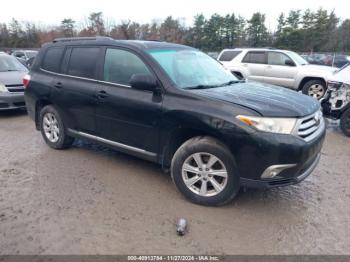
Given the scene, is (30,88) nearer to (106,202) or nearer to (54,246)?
(106,202)

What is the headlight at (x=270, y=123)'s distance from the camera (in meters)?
3.01

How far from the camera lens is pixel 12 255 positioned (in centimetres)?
263

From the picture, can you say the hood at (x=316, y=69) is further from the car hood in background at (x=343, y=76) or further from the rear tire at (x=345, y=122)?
the rear tire at (x=345, y=122)

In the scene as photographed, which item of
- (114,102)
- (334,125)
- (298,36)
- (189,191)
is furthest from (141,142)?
(298,36)

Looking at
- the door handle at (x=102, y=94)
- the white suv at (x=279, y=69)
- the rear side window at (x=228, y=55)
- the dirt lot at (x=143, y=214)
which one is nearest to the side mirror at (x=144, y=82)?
the door handle at (x=102, y=94)

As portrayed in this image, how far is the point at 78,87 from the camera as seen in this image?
4438mm

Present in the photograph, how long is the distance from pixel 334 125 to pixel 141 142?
560cm

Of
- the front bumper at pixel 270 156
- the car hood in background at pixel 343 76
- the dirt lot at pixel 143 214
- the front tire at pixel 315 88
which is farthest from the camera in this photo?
the front tire at pixel 315 88

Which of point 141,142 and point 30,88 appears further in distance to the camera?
point 30,88

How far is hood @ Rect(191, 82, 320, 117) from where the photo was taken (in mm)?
3100

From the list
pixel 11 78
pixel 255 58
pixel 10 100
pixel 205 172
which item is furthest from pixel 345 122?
pixel 11 78

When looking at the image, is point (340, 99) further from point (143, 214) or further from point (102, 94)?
point (143, 214)

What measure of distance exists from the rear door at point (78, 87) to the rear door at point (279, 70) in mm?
7913

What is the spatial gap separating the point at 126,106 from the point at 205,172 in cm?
133
